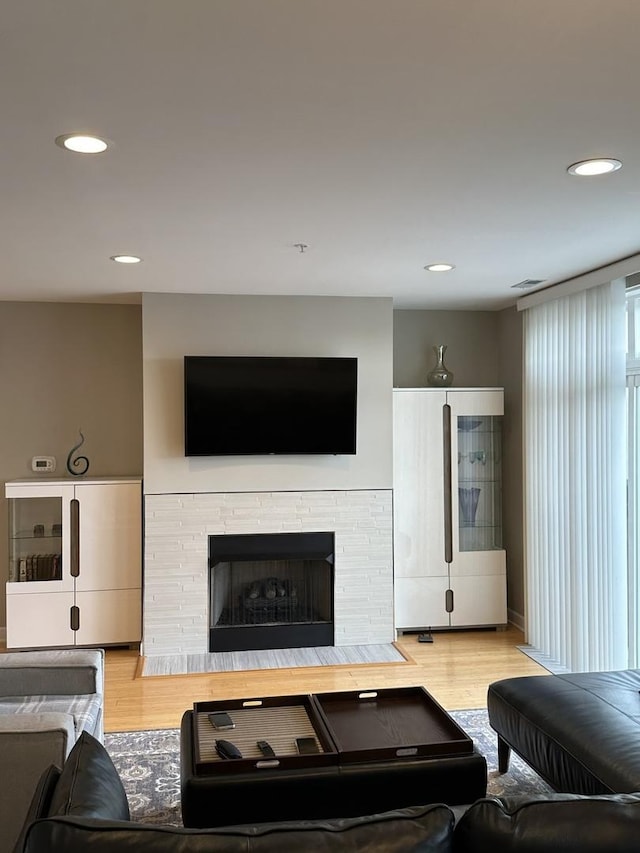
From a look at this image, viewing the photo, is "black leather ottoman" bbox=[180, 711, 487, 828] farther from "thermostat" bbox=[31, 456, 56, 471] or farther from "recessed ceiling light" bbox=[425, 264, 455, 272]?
"thermostat" bbox=[31, 456, 56, 471]

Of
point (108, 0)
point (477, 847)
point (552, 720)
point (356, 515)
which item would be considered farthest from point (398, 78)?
point (356, 515)

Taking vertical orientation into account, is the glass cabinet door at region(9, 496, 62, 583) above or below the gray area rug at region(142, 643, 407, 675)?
above

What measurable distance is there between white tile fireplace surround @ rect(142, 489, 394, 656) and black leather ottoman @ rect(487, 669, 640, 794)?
218cm

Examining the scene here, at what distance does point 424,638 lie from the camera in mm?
5699

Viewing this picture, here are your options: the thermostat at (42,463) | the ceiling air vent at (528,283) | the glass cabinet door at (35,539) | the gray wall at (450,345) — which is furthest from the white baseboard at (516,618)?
the thermostat at (42,463)

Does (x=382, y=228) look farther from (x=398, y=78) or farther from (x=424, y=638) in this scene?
(x=424, y=638)

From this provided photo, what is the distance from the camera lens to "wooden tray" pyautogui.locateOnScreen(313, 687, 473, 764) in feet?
8.81

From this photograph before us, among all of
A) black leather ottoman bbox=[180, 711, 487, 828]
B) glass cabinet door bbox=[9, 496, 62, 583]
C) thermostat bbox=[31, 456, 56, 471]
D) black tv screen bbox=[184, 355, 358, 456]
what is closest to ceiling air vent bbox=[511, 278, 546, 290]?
black tv screen bbox=[184, 355, 358, 456]

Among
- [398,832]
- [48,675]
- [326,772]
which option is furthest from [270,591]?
[398,832]

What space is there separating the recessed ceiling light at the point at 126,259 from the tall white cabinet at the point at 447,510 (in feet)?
7.62

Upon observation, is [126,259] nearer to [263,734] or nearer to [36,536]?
[36,536]

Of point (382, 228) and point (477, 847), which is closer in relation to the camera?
point (477, 847)

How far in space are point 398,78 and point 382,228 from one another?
1.56 metres

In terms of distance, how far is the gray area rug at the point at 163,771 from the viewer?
317 cm
